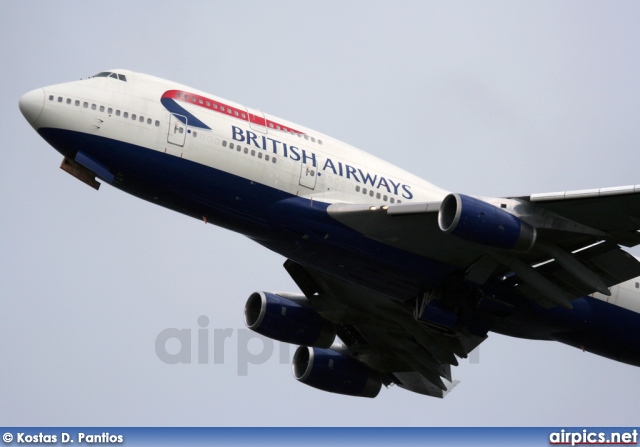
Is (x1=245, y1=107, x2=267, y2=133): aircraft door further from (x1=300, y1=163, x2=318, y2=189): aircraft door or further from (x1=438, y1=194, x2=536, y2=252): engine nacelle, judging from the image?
(x1=438, y1=194, x2=536, y2=252): engine nacelle

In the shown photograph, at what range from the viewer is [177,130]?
1407 inches

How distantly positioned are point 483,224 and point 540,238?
2.67 metres

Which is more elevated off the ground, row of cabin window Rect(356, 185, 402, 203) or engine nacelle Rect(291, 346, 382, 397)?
row of cabin window Rect(356, 185, 402, 203)

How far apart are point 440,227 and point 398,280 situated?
4090mm

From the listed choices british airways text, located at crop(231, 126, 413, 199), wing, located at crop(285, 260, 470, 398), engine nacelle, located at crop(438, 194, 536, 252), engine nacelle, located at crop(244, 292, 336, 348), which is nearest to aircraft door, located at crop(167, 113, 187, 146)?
british airways text, located at crop(231, 126, 413, 199)

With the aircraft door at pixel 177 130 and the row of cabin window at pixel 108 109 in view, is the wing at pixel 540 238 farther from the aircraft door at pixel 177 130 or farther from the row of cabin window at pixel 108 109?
the row of cabin window at pixel 108 109

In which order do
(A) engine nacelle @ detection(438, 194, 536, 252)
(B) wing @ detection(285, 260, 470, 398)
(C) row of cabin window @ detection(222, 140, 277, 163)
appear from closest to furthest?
(A) engine nacelle @ detection(438, 194, 536, 252), (C) row of cabin window @ detection(222, 140, 277, 163), (B) wing @ detection(285, 260, 470, 398)

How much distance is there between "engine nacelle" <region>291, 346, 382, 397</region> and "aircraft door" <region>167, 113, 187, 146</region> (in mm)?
12392

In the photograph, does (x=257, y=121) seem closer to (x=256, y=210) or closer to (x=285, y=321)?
(x=256, y=210)

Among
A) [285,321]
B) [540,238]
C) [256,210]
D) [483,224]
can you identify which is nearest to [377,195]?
[256,210]

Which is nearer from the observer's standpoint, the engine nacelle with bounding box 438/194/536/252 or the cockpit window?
the engine nacelle with bounding box 438/194/536/252

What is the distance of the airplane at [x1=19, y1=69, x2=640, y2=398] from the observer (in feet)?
116

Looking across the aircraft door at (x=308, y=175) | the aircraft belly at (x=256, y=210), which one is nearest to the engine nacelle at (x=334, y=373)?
the aircraft belly at (x=256, y=210)

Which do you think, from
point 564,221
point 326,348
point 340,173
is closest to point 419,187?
point 340,173
